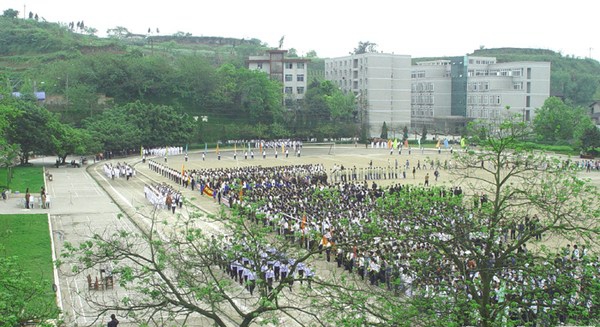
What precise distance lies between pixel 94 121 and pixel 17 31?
50.4 m

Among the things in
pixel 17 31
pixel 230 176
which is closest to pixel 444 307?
pixel 230 176

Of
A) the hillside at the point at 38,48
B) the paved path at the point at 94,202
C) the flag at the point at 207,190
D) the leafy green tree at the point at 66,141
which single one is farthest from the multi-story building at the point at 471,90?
the flag at the point at 207,190

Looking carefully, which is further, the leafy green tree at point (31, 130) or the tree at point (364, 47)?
the tree at point (364, 47)

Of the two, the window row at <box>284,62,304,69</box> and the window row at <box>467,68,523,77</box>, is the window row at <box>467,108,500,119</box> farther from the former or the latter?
the window row at <box>284,62,304,69</box>

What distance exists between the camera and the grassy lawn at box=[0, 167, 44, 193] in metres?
39.6

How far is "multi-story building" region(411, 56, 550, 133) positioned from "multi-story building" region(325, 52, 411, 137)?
5802 millimetres

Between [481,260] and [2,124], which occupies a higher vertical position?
[2,124]

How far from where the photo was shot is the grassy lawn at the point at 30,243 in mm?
21453

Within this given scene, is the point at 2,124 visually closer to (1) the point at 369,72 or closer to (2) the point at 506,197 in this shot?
(2) the point at 506,197

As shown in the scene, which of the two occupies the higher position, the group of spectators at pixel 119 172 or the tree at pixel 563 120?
the tree at pixel 563 120

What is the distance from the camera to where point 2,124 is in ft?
115

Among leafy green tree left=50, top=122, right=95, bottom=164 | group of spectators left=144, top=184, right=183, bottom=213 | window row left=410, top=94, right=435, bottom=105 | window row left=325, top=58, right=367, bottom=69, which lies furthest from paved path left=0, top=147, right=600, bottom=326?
window row left=410, top=94, right=435, bottom=105

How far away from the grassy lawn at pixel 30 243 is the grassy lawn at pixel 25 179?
642 cm

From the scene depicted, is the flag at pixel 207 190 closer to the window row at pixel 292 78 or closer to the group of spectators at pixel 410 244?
the group of spectators at pixel 410 244
